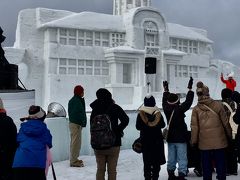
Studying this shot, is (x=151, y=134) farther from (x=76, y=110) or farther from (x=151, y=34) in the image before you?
(x=151, y=34)

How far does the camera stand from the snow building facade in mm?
24094

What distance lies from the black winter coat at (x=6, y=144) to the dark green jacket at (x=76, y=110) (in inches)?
132

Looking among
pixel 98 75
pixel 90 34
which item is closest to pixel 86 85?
pixel 98 75

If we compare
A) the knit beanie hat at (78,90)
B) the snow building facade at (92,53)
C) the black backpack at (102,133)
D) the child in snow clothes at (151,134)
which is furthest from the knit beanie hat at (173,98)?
the snow building facade at (92,53)

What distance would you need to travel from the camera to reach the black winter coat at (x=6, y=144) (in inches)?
191

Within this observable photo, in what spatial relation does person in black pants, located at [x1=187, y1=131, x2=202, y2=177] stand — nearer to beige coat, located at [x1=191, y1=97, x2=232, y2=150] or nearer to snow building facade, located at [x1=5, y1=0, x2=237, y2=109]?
beige coat, located at [x1=191, y1=97, x2=232, y2=150]

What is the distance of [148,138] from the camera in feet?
21.1

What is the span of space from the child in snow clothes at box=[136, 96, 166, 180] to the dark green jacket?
218 centimetres

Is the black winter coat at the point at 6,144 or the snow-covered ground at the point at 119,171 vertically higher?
the black winter coat at the point at 6,144

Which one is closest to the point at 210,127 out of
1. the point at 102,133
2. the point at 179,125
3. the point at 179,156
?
the point at 179,125

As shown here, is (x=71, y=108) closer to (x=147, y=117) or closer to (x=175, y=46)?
(x=147, y=117)

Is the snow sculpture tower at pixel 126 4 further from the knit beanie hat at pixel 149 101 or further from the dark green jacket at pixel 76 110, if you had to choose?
the knit beanie hat at pixel 149 101

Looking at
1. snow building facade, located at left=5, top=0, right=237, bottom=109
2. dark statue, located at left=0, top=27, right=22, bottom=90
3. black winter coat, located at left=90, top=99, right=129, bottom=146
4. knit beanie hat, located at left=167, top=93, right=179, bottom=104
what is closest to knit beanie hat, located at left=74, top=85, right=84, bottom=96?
dark statue, located at left=0, top=27, right=22, bottom=90

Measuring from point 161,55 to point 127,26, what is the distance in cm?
309
